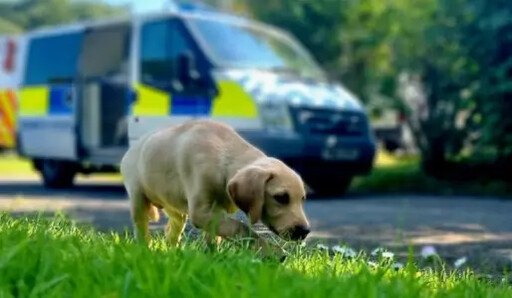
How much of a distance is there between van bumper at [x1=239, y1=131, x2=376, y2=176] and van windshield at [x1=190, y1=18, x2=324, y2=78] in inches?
41.6

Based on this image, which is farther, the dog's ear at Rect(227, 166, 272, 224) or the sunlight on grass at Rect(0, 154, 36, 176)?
the sunlight on grass at Rect(0, 154, 36, 176)

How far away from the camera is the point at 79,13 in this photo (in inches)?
1380

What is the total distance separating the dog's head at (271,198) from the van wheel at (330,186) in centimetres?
693

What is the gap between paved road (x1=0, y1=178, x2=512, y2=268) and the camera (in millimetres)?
5942

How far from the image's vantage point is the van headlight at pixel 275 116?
9.38 metres

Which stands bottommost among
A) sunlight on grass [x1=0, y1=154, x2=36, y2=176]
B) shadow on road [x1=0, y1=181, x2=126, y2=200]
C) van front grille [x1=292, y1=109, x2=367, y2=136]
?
sunlight on grass [x1=0, y1=154, x2=36, y2=176]

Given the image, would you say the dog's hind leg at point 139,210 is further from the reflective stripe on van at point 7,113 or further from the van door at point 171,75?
the reflective stripe on van at point 7,113

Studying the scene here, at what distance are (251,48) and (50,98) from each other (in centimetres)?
326

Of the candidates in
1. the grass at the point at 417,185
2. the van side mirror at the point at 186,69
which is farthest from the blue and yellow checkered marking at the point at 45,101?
the grass at the point at 417,185

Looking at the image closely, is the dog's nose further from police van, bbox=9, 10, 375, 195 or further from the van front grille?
the van front grille

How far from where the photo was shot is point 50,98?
12.2m

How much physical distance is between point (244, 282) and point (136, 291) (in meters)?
0.33

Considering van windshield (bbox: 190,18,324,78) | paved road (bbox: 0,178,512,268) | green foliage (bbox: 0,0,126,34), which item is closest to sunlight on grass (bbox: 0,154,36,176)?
paved road (bbox: 0,178,512,268)

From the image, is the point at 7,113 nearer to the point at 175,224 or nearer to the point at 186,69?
the point at 186,69
